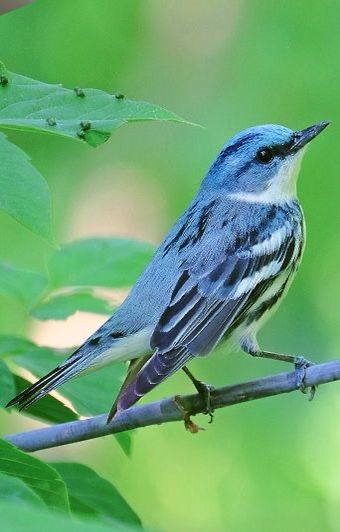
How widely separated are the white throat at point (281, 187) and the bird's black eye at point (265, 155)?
0.18ft

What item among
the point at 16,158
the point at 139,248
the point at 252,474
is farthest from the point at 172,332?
the point at 252,474

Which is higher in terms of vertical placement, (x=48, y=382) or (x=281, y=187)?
(x=281, y=187)

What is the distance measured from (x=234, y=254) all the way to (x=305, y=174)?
205 centimetres

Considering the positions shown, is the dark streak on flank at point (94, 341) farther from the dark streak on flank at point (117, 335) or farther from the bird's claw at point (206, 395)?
the bird's claw at point (206, 395)

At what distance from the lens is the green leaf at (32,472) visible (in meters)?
1.32

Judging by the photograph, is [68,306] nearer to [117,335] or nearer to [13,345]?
[117,335]

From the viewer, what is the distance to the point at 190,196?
5105 millimetres

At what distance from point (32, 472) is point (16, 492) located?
0.51 ft

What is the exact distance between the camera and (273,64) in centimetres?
526

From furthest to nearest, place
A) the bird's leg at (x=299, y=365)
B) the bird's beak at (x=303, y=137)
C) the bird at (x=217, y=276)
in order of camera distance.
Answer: the bird's beak at (x=303, y=137) → the bird at (x=217, y=276) → the bird's leg at (x=299, y=365)

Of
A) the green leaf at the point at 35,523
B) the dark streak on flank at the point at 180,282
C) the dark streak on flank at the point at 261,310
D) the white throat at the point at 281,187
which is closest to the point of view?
the green leaf at the point at 35,523

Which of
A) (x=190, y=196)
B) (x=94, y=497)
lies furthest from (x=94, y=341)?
(x=190, y=196)

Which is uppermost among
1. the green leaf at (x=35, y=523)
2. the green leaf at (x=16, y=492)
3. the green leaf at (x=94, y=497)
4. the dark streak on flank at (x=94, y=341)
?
the dark streak on flank at (x=94, y=341)

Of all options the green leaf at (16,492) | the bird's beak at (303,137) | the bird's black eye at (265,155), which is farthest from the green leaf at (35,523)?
the bird's black eye at (265,155)
